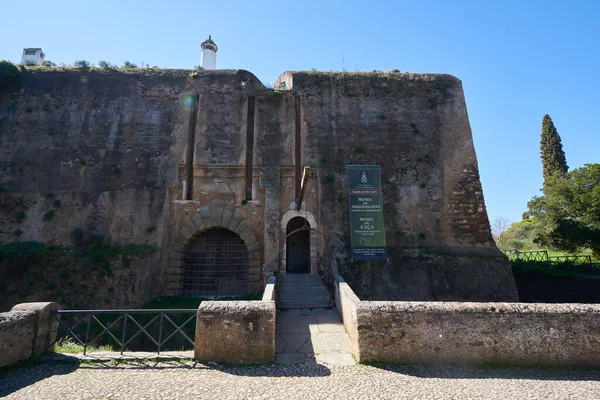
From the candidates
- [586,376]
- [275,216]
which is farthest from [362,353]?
[275,216]

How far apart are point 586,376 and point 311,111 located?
9.88 m

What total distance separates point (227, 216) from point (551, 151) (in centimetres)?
2510

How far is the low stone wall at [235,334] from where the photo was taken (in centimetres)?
432

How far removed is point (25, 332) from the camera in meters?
4.29

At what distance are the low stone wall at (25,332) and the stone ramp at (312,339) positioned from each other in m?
3.42

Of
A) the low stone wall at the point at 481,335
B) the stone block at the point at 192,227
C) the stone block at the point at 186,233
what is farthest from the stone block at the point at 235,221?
the low stone wall at the point at 481,335

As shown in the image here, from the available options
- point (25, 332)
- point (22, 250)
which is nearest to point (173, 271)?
point (22, 250)

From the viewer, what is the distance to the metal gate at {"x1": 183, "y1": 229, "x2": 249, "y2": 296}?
10047mm

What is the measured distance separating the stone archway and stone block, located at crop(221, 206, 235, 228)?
1.69 meters

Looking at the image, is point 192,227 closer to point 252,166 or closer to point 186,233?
point 186,233

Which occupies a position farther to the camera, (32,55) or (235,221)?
(32,55)

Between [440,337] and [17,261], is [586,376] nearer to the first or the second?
[440,337]

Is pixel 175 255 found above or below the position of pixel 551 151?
below

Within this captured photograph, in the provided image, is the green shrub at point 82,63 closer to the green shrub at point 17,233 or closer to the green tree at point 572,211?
the green shrub at point 17,233
